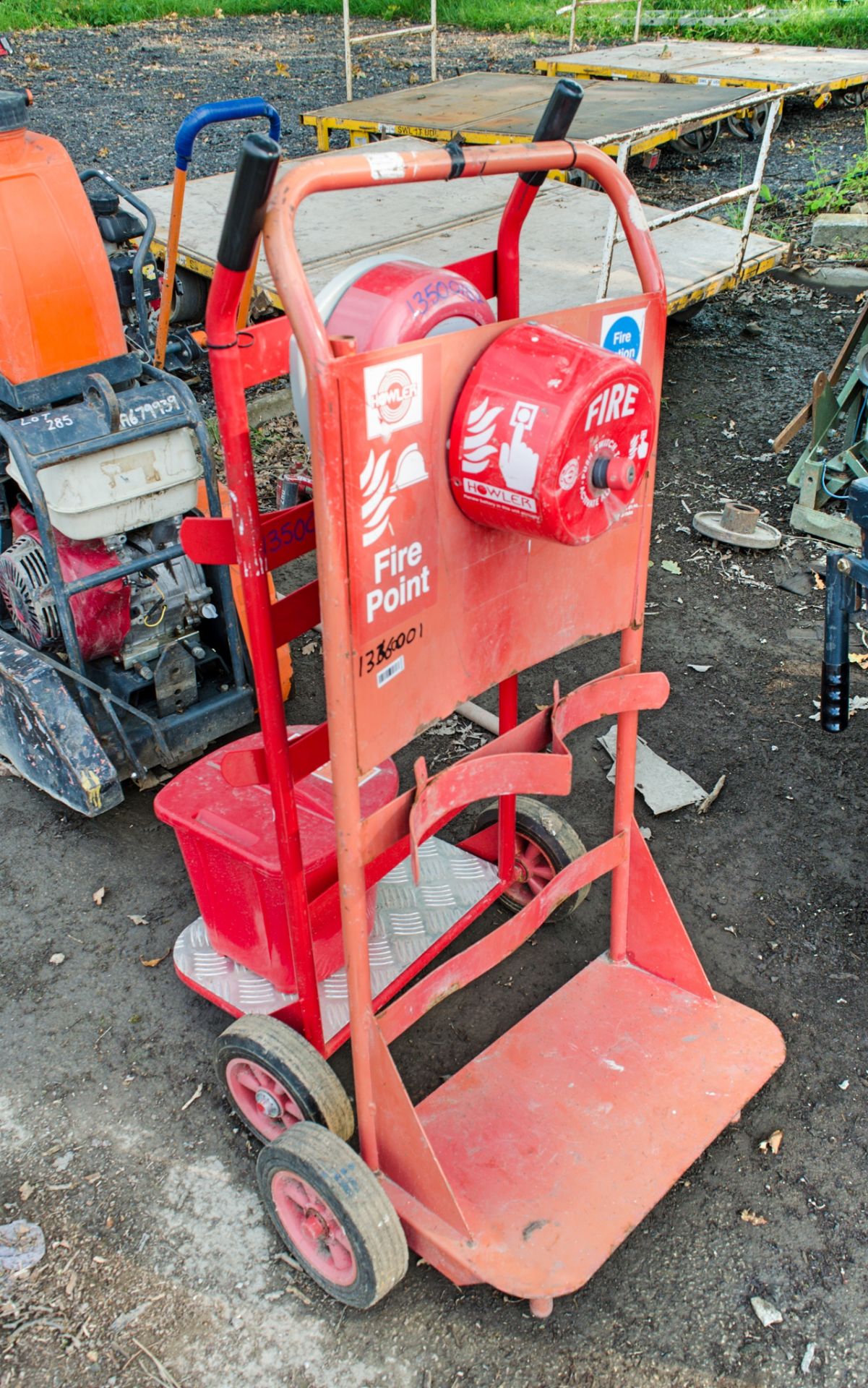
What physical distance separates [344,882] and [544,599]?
0.74 metres

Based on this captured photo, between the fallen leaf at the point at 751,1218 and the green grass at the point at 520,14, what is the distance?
1544 centimetres

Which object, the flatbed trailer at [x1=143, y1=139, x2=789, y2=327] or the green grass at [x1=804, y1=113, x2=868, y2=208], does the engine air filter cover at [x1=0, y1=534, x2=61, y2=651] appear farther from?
the green grass at [x1=804, y1=113, x2=868, y2=208]

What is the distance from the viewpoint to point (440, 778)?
219cm

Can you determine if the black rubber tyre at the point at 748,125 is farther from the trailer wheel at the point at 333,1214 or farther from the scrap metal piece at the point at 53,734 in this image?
the trailer wheel at the point at 333,1214

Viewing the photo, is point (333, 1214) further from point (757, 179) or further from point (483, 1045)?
point (757, 179)

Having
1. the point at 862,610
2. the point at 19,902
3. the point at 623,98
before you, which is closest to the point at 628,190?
the point at 862,610

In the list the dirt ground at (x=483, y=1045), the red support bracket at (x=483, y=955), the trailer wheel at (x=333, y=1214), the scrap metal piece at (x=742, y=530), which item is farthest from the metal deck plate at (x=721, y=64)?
the trailer wheel at (x=333, y=1214)

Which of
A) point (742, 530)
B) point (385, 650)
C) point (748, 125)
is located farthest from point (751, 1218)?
point (748, 125)

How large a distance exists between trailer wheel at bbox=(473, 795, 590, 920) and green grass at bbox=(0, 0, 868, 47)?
47.4 feet

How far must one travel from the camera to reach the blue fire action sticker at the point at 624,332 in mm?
2215

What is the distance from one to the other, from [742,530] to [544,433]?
12.8ft

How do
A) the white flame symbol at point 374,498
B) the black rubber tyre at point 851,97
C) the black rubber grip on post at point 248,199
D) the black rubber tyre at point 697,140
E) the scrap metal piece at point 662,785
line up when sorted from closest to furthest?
1. the black rubber grip on post at point 248,199
2. the white flame symbol at point 374,498
3. the scrap metal piece at point 662,785
4. the black rubber tyre at point 697,140
5. the black rubber tyre at point 851,97

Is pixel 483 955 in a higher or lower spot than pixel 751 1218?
higher

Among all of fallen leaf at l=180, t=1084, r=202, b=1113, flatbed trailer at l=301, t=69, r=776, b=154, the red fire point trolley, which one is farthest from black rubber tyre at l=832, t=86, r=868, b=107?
fallen leaf at l=180, t=1084, r=202, b=1113
